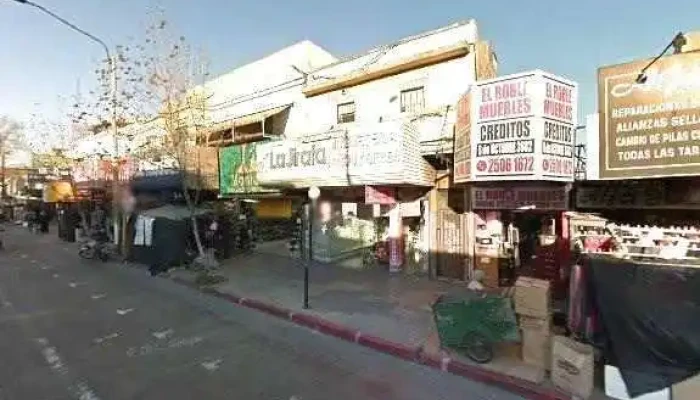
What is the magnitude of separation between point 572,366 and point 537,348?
0.86m

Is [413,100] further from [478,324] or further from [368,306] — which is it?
[478,324]

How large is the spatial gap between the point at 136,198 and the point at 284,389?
61.8ft

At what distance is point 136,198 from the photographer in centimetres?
2267

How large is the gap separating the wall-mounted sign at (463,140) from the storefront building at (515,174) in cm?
2

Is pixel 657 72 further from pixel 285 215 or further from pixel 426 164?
pixel 285 215

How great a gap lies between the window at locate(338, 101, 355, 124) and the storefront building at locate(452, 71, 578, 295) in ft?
15.0

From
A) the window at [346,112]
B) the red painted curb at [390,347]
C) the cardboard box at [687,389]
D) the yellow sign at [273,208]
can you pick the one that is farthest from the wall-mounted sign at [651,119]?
the yellow sign at [273,208]

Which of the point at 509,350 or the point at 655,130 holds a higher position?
the point at 655,130

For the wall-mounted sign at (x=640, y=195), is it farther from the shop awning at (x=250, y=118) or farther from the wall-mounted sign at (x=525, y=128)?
the shop awning at (x=250, y=118)

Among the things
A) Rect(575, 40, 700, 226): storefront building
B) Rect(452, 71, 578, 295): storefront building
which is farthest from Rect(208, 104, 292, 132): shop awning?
Rect(575, 40, 700, 226): storefront building

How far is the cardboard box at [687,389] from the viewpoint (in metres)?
5.50

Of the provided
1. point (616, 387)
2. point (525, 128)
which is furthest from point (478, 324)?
point (525, 128)

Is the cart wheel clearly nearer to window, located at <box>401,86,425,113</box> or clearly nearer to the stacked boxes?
the stacked boxes

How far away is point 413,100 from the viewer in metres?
13.9
